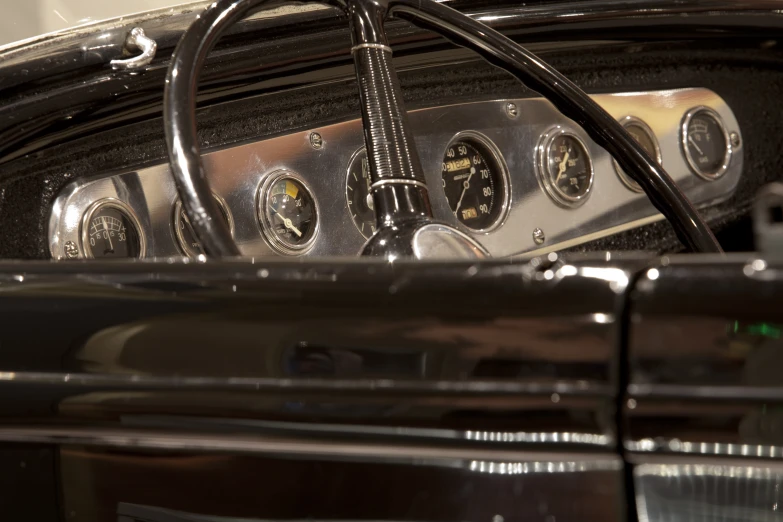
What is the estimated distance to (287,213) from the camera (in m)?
1.29

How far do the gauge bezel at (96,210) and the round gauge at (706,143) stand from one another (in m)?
1.20

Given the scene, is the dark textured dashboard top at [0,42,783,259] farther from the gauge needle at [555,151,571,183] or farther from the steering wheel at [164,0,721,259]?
the steering wheel at [164,0,721,259]

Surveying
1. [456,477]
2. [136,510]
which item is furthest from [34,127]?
[456,477]

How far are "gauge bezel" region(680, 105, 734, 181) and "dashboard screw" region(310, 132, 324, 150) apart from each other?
895 millimetres

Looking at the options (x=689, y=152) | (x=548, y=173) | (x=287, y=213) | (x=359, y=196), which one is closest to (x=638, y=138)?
(x=689, y=152)

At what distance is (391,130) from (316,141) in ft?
1.91

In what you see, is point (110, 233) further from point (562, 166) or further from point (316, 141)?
point (562, 166)

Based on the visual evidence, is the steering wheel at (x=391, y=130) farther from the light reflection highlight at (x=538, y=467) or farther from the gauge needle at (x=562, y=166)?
the gauge needle at (x=562, y=166)

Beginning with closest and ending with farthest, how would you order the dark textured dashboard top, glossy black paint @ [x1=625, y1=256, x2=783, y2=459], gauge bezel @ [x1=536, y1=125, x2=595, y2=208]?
glossy black paint @ [x1=625, y1=256, x2=783, y2=459] < the dark textured dashboard top < gauge bezel @ [x1=536, y1=125, x2=595, y2=208]

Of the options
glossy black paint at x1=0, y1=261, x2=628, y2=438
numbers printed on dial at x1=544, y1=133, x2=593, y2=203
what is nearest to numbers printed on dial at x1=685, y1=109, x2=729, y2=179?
numbers printed on dial at x1=544, y1=133, x2=593, y2=203

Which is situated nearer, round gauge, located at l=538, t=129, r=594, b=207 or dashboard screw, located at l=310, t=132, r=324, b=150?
dashboard screw, located at l=310, t=132, r=324, b=150

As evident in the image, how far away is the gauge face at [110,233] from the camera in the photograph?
44.8 inches

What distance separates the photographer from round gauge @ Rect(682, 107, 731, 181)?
1.88 m

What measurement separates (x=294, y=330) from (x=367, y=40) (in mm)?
451
